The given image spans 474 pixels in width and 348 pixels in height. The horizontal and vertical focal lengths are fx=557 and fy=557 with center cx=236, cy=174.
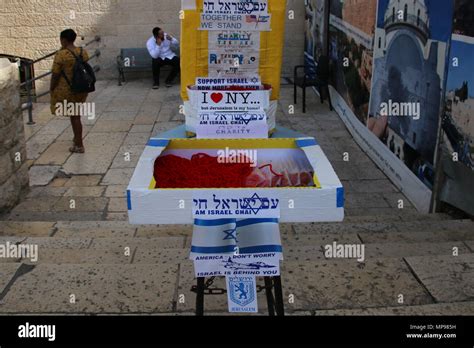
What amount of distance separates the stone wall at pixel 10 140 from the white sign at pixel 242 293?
3.63m

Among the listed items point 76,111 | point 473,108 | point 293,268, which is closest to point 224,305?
point 293,268

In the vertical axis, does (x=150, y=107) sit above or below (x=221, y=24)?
below

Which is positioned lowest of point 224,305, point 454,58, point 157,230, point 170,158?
point 157,230

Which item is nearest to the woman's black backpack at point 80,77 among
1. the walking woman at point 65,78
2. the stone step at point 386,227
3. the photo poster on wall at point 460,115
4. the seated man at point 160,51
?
the walking woman at point 65,78

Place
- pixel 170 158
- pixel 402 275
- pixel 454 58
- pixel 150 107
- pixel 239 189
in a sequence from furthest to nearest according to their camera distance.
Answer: pixel 150 107 < pixel 454 58 < pixel 402 275 < pixel 170 158 < pixel 239 189

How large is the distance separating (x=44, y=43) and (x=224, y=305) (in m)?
10.5

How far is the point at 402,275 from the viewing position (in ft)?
10.6

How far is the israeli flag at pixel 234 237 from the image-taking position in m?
2.34

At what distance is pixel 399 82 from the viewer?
607cm

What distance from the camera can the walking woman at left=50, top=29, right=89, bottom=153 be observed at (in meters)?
6.95

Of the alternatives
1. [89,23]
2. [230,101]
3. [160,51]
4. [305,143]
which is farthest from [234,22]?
[89,23]

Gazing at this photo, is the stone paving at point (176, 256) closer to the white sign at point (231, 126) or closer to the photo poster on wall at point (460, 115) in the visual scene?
the photo poster on wall at point (460, 115)

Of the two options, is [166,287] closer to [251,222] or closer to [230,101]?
[251,222]

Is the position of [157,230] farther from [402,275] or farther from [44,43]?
[44,43]
